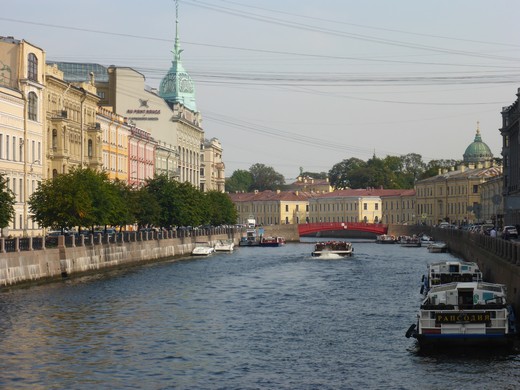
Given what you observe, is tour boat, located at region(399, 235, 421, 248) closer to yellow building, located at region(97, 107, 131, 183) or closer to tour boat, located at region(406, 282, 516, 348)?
yellow building, located at region(97, 107, 131, 183)

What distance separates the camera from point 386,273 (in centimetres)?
8400

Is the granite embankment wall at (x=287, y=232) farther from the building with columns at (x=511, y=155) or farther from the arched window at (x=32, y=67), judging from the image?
the arched window at (x=32, y=67)

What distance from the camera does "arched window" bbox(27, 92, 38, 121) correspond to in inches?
3538

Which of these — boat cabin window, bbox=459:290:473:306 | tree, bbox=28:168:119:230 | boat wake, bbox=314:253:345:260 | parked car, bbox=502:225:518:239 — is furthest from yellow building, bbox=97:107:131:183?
boat cabin window, bbox=459:290:473:306

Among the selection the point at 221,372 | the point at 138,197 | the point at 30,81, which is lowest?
the point at 221,372

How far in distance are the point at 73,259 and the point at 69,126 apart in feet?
104

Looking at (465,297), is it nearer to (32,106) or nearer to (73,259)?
(73,259)

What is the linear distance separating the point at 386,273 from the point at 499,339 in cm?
4600

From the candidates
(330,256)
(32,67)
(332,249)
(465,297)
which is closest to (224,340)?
(465,297)

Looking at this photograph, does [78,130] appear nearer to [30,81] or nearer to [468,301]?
[30,81]

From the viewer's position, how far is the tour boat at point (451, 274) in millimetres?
55406

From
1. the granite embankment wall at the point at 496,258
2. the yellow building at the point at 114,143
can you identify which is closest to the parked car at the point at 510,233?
the granite embankment wall at the point at 496,258

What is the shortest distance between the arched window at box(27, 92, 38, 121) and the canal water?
2372cm

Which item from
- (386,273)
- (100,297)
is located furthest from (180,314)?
(386,273)
